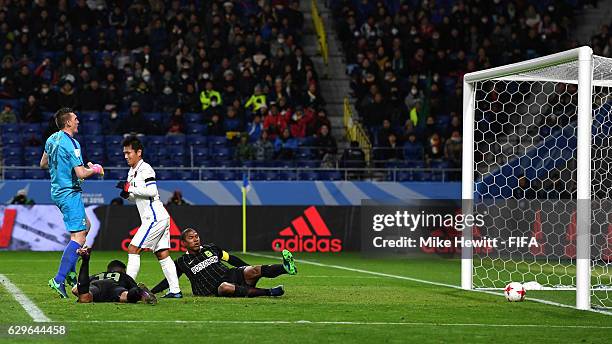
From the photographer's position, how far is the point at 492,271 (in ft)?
57.2

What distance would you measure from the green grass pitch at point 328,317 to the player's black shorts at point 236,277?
0.39 meters

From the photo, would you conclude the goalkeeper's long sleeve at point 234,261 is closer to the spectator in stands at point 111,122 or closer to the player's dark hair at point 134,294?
the player's dark hair at point 134,294

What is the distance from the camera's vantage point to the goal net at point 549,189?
12117 mm

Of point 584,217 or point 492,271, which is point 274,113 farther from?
point 584,217

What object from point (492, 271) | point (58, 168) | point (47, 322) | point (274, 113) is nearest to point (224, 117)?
point (274, 113)

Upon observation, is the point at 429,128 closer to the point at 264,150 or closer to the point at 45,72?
the point at 264,150

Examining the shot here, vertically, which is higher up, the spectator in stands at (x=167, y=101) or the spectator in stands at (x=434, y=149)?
the spectator in stands at (x=167, y=101)

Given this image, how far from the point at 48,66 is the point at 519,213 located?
12506 mm

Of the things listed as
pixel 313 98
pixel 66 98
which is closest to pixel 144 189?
pixel 66 98

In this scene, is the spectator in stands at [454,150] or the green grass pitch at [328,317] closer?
the green grass pitch at [328,317]

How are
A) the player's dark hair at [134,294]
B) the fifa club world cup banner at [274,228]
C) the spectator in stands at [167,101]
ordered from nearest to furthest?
1. the player's dark hair at [134,294]
2. the fifa club world cup banner at [274,228]
3. the spectator in stands at [167,101]

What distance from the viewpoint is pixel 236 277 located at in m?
12.8

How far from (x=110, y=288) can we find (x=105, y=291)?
0.20 ft

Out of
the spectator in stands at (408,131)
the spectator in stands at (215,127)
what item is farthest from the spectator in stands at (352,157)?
the spectator in stands at (215,127)
